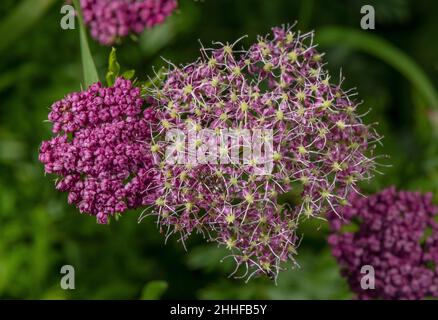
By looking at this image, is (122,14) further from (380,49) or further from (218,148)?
(380,49)

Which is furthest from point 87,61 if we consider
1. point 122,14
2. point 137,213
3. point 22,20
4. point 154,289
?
point 137,213

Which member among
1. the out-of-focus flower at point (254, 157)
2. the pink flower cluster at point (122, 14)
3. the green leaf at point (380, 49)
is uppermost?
the green leaf at point (380, 49)

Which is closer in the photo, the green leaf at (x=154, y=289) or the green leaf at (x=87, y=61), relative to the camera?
the green leaf at (x=87, y=61)

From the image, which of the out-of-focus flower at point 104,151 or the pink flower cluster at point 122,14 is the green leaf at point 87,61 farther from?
the pink flower cluster at point 122,14

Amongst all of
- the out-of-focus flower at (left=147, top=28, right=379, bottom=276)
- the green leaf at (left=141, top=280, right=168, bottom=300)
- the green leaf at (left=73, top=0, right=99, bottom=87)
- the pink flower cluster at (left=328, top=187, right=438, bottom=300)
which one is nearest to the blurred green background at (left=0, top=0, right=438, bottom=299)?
the pink flower cluster at (left=328, top=187, right=438, bottom=300)

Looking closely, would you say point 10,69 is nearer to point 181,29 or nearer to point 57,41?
point 57,41

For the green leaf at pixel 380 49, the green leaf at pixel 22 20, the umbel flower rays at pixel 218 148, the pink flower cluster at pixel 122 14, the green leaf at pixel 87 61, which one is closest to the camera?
the umbel flower rays at pixel 218 148

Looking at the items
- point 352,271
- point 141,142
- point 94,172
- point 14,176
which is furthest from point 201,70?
point 14,176

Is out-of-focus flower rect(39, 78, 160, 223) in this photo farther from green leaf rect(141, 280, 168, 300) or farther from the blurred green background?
the blurred green background

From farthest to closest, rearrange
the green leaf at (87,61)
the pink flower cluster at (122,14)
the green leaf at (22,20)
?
the green leaf at (22,20), the pink flower cluster at (122,14), the green leaf at (87,61)

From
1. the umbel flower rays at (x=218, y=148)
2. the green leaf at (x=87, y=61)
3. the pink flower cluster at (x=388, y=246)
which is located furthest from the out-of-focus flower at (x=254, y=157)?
the pink flower cluster at (x=388, y=246)
